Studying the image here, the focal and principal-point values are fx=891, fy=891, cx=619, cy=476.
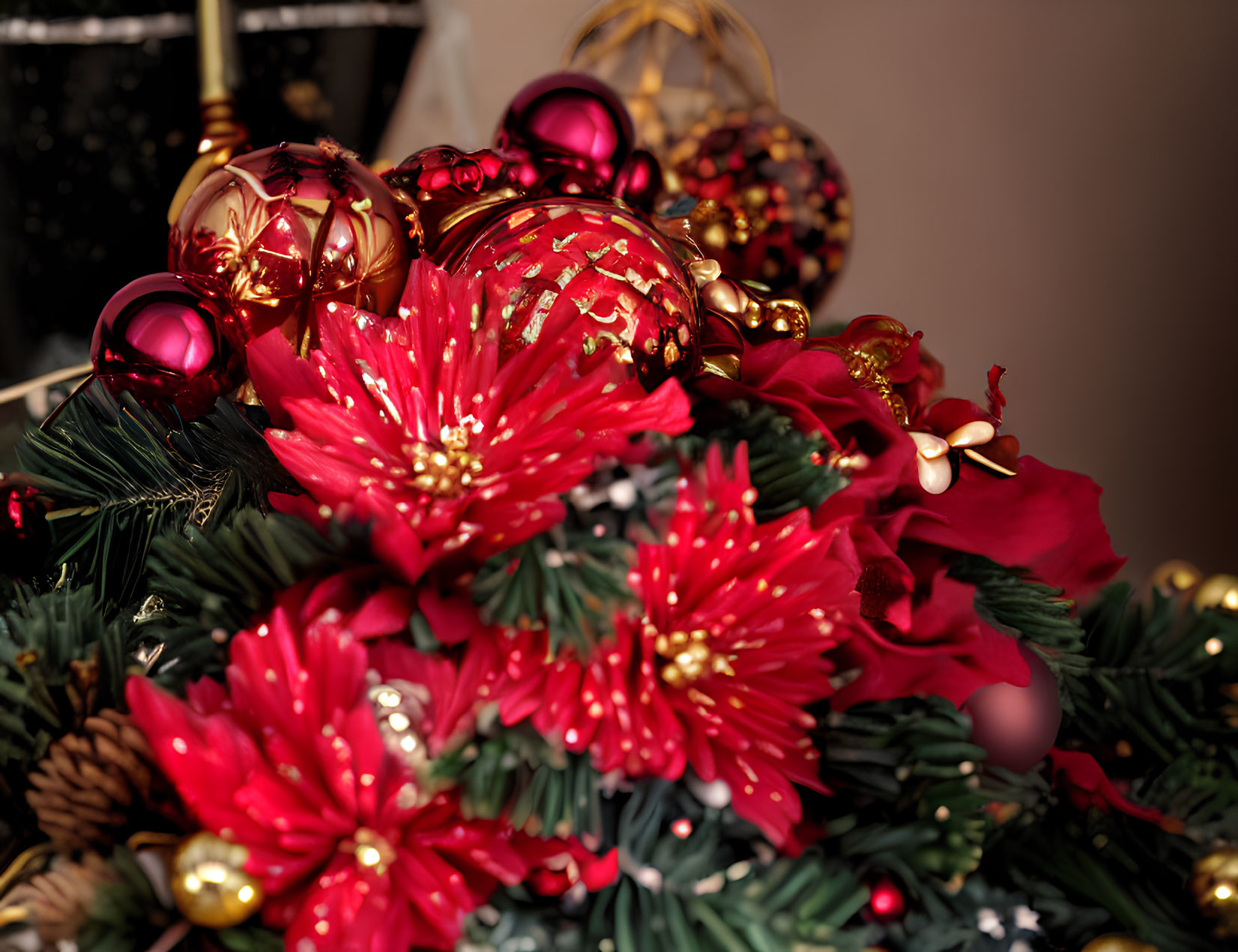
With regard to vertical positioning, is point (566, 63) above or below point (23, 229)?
above

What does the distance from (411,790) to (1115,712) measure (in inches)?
10.6

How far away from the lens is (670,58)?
562 mm

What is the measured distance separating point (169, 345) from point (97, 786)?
138mm

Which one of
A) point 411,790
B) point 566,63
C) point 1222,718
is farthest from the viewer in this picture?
point 566,63

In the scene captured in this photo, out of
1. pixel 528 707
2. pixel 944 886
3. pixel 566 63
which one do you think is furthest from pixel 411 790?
pixel 566 63

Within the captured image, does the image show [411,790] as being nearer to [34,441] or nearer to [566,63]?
[34,441]

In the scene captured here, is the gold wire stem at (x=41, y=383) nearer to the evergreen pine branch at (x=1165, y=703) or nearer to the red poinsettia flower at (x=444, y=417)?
the red poinsettia flower at (x=444, y=417)

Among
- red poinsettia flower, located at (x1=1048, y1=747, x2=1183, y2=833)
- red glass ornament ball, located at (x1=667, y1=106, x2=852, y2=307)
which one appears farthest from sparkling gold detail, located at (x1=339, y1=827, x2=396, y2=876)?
red glass ornament ball, located at (x1=667, y1=106, x2=852, y2=307)

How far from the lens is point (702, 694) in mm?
215

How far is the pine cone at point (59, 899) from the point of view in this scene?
7.4 inches

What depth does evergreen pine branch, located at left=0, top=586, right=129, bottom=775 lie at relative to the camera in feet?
0.69

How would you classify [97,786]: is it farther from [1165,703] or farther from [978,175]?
[978,175]

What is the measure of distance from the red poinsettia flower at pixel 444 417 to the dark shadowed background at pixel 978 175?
1.53 feet

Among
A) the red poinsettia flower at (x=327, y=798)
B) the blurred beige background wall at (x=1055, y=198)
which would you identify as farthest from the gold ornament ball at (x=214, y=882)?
the blurred beige background wall at (x=1055, y=198)
